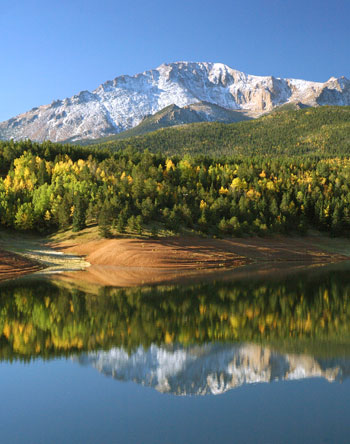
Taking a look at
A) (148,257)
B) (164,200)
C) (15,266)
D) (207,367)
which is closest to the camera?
(207,367)

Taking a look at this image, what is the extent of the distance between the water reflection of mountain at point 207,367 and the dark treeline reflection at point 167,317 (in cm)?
190

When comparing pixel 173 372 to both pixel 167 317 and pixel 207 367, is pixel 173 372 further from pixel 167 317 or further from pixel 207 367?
pixel 167 317

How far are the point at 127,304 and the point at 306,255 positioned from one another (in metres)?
63.3

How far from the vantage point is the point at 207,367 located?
22562mm

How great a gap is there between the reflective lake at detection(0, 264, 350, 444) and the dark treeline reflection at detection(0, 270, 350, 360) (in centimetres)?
14

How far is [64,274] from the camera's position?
66.1 meters

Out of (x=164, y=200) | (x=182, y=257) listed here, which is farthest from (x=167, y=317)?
(x=164, y=200)

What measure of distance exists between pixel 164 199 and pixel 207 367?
266 feet

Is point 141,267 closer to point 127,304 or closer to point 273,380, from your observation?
point 127,304

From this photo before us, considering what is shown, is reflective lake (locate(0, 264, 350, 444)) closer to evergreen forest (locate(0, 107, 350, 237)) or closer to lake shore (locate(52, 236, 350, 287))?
lake shore (locate(52, 236, 350, 287))

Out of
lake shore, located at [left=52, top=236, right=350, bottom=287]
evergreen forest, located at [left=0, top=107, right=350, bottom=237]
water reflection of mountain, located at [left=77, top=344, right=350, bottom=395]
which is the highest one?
evergreen forest, located at [left=0, top=107, right=350, bottom=237]

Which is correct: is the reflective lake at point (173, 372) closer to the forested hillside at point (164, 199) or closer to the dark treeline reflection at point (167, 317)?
the dark treeline reflection at point (167, 317)

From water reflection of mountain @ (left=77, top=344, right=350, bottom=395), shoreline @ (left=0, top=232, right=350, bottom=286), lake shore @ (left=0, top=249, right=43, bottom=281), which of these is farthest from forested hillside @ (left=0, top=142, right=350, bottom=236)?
water reflection of mountain @ (left=77, top=344, right=350, bottom=395)

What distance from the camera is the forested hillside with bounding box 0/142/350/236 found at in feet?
310
